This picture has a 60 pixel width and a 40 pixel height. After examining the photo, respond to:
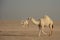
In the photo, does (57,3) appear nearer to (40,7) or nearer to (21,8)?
(40,7)

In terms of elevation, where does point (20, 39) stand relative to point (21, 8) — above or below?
below

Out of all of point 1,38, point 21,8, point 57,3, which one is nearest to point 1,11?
point 21,8

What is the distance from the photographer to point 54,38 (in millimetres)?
917

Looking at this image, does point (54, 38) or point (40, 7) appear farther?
point (40, 7)

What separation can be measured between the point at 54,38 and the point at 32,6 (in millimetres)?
878

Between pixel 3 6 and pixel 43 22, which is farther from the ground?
pixel 3 6

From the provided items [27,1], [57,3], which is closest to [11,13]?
[27,1]

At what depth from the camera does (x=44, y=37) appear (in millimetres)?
922

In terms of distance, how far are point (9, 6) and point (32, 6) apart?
216 mm

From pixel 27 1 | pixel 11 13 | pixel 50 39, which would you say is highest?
pixel 27 1

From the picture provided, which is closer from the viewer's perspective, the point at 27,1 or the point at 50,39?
the point at 50,39

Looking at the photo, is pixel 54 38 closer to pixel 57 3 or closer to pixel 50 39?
pixel 50 39

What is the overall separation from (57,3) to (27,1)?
280 mm

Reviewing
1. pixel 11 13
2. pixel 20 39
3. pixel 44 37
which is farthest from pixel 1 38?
pixel 11 13
